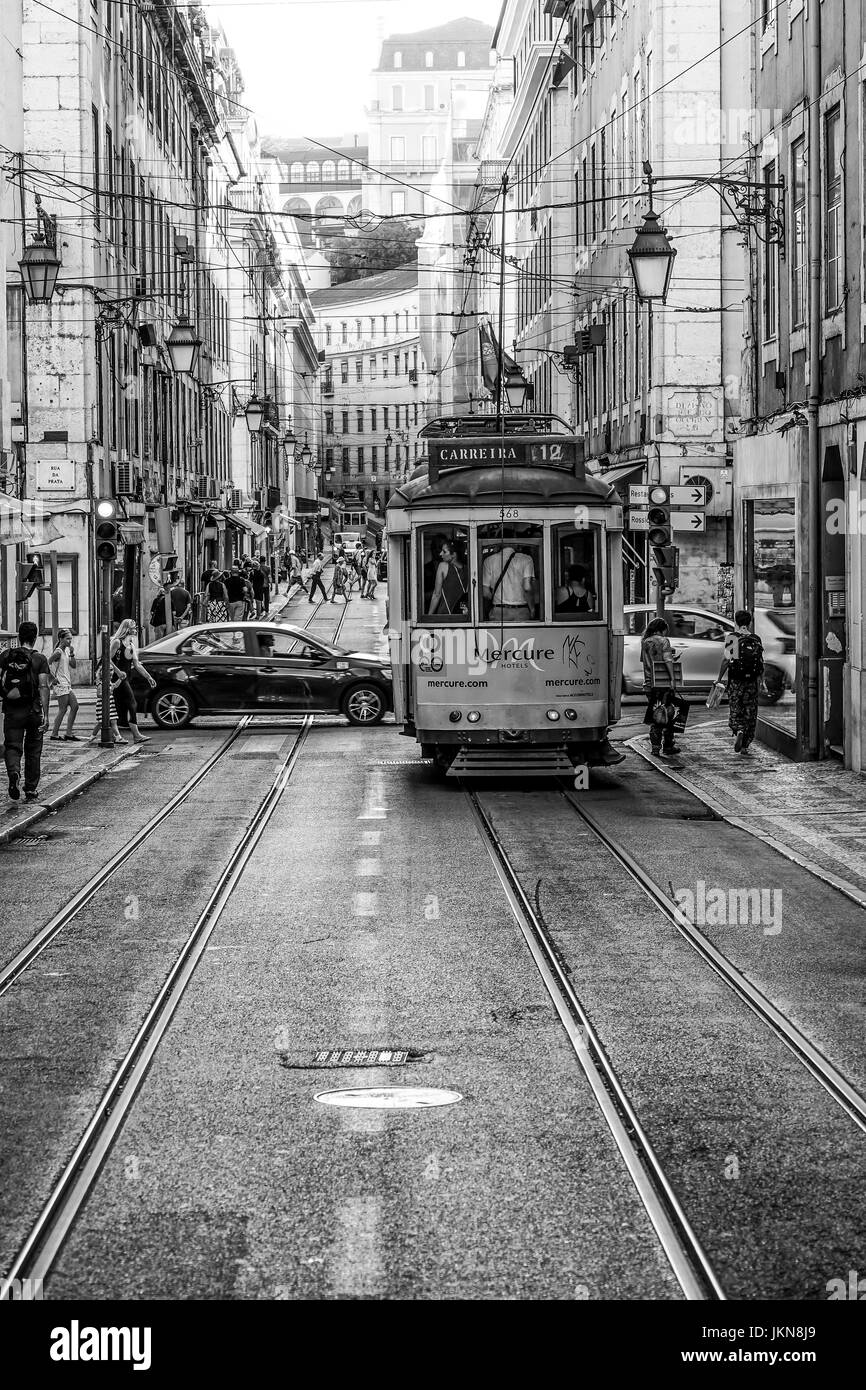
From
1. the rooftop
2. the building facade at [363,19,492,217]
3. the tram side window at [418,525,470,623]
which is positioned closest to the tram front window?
the tram side window at [418,525,470,623]

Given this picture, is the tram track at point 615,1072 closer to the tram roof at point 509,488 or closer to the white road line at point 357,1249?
the white road line at point 357,1249

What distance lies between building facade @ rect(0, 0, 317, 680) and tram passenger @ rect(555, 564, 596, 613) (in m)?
8.93

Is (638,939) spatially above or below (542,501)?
below

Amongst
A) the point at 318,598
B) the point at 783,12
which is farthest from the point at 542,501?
the point at 318,598

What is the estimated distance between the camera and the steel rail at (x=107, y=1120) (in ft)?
20.7

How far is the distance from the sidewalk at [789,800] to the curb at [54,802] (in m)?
6.38

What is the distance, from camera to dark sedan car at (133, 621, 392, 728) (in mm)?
29078

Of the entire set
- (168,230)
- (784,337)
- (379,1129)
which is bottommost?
(379,1129)

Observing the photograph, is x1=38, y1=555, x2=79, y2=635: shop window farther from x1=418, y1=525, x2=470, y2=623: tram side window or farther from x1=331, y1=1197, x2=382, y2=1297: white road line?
x1=331, y1=1197, x2=382, y2=1297: white road line

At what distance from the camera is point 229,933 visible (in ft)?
40.4

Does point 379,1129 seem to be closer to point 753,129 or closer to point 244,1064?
point 244,1064
